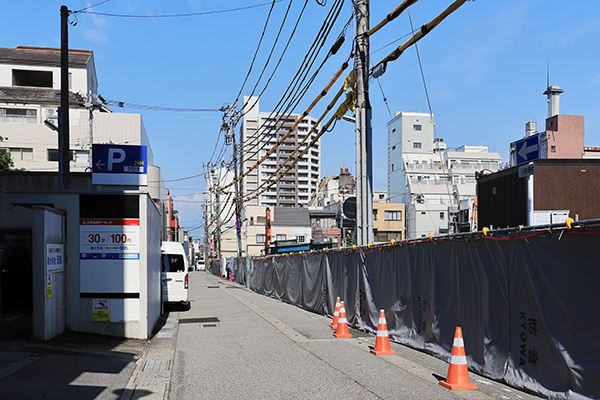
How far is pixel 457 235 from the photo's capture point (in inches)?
360

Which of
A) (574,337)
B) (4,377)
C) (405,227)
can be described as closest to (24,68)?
(405,227)

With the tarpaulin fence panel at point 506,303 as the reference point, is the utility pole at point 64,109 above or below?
above

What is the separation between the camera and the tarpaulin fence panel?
246 inches

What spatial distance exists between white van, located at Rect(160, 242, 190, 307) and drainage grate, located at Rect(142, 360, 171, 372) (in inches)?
361

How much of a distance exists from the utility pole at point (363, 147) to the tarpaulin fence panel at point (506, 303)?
2.17 metres

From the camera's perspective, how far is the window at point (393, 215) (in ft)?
225

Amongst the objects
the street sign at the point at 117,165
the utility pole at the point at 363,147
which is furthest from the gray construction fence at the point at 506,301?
the street sign at the point at 117,165

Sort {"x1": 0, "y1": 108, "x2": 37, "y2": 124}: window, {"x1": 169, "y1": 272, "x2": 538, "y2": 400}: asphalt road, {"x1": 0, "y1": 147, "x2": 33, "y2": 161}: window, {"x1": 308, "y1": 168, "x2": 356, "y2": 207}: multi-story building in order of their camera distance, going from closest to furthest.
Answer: {"x1": 169, "y1": 272, "x2": 538, "y2": 400}: asphalt road, {"x1": 0, "y1": 147, "x2": 33, "y2": 161}: window, {"x1": 0, "y1": 108, "x2": 37, "y2": 124}: window, {"x1": 308, "y1": 168, "x2": 356, "y2": 207}: multi-story building

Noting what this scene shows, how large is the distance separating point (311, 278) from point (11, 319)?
380 inches

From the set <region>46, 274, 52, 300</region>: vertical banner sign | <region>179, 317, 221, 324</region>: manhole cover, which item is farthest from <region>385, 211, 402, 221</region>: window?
<region>46, 274, 52, 300</region>: vertical banner sign

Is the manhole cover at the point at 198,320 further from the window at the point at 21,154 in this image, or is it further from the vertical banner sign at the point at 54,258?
the window at the point at 21,154

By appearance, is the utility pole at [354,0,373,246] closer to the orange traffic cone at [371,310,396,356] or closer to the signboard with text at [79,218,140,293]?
the orange traffic cone at [371,310,396,356]

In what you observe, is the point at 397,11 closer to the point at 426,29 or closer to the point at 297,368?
the point at 426,29

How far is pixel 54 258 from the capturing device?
33.1 ft
